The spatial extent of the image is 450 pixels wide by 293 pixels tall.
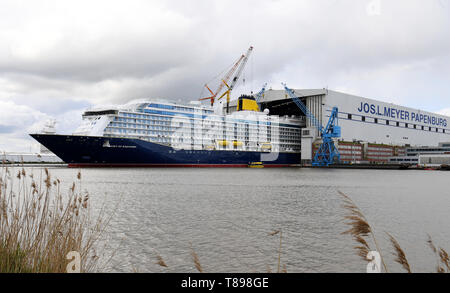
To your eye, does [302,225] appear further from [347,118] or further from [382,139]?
[382,139]

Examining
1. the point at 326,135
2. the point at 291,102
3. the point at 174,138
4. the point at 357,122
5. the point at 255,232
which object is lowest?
the point at 255,232

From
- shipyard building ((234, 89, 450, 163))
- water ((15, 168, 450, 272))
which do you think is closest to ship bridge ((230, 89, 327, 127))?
shipyard building ((234, 89, 450, 163))

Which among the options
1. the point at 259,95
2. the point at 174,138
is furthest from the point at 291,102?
the point at 174,138

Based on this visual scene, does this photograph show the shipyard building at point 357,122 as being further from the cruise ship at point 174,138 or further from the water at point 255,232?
the water at point 255,232

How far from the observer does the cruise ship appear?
60469 millimetres

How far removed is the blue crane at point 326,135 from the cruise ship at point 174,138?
658 centimetres

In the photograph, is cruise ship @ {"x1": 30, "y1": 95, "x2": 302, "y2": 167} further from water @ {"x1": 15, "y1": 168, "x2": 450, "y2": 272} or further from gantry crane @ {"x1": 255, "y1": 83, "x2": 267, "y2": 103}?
water @ {"x1": 15, "y1": 168, "x2": 450, "y2": 272}

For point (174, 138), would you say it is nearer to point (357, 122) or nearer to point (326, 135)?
point (326, 135)

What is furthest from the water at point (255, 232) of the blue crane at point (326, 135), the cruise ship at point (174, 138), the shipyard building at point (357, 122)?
the shipyard building at point (357, 122)

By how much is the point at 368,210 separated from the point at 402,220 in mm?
2707

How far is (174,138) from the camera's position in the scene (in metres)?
71.0

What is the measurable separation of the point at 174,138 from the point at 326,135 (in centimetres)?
4206

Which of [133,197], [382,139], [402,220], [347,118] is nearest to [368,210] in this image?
[402,220]
